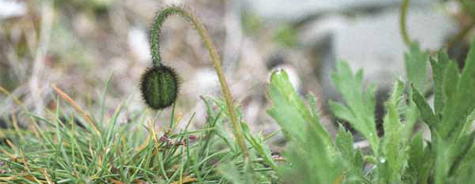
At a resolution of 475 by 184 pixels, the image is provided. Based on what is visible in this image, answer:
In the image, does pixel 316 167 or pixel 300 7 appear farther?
pixel 300 7

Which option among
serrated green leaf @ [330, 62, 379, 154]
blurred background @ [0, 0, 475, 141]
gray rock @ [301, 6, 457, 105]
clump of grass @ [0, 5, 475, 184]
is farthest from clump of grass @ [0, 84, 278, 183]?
gray rock @ [301, 6, 457, 105]

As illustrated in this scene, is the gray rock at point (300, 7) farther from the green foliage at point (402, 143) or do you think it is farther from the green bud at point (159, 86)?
the green bud at point (159, 86)

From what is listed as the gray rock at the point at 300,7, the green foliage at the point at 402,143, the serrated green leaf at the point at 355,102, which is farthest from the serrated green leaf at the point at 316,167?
the gray rock at the point at 300,7

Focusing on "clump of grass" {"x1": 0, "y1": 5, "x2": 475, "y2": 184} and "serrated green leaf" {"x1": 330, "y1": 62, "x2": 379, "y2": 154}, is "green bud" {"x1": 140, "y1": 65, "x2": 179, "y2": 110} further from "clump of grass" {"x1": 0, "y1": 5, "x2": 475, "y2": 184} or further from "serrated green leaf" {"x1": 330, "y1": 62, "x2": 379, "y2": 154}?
"serrated green leaf" {"x1": 330, "y1": 62, "x2": 379, "y2": 154}

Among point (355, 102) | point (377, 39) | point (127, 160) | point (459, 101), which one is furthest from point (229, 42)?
point (459, 101)

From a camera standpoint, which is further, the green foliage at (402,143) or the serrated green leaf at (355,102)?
the serrated green leaf at (355,102)

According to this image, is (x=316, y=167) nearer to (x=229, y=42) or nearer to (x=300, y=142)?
(x=300, y=142)
